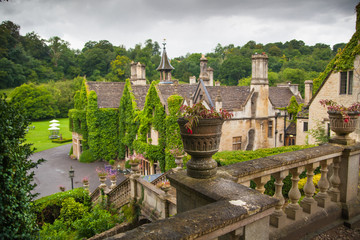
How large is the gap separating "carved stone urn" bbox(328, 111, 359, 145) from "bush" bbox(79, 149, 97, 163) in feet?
100

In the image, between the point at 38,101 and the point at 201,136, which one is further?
the point at 38,101

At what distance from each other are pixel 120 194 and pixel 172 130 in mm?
8640

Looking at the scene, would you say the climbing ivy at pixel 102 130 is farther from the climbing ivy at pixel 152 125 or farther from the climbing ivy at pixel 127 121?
the climbing ivy at pixel 152 125

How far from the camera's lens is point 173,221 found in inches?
94.9

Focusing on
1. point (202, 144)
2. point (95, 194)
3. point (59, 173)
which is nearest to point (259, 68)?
point (95, 194)

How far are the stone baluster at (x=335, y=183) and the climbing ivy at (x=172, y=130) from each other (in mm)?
16807

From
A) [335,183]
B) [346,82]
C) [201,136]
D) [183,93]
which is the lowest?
[335,183]

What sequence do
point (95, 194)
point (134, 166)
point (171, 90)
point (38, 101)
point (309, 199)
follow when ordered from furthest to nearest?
point (38, 101), point (171, 90), point (95, 194), point (134, 166), point (309, 199)

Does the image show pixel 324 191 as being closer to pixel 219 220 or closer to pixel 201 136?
pixel 201 136

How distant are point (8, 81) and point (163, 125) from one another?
57.2 meters

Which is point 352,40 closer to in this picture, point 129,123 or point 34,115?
point 129,123

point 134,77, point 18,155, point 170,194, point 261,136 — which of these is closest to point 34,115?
point 134,77

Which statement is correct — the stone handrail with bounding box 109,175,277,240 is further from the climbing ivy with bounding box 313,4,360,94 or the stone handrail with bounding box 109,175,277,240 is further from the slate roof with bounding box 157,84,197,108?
the climbing ivy with bounding box 313,4,360,94

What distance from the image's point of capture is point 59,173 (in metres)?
29.4
